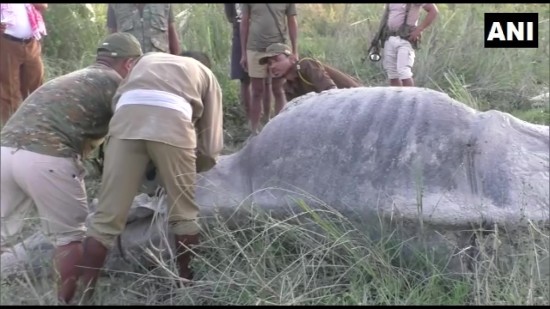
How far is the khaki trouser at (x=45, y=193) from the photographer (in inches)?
136

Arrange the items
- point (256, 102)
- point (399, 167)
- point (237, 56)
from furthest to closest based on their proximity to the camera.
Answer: point (237, 56), point (256, 102), point (399, 167)

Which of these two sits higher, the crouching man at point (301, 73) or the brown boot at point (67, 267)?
the crouching man at point (301, 73)

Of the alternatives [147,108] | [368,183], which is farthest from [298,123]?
[147,108]

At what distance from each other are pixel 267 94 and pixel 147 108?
7.67 feet

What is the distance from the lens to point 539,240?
134 inches

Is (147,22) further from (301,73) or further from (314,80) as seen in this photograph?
(314,80)

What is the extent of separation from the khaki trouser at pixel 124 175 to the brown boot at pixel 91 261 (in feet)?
0.09

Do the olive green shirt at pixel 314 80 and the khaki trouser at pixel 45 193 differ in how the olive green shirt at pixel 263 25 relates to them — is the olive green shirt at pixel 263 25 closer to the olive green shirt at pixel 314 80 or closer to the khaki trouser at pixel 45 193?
the olive green shirt at pixel 314 80

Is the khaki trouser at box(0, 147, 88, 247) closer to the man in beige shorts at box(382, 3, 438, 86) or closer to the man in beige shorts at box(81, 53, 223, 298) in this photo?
the man in beige shorts at box(81, 53, 223, 298)

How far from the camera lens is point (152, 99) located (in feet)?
11.3

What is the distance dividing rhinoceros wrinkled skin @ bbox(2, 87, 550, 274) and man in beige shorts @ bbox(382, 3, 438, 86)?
1.87 meters

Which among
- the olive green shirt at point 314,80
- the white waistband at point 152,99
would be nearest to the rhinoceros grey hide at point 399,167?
the white waistband at point 152,99

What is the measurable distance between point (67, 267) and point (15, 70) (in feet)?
8.25

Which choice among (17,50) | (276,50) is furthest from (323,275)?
(17,50)
